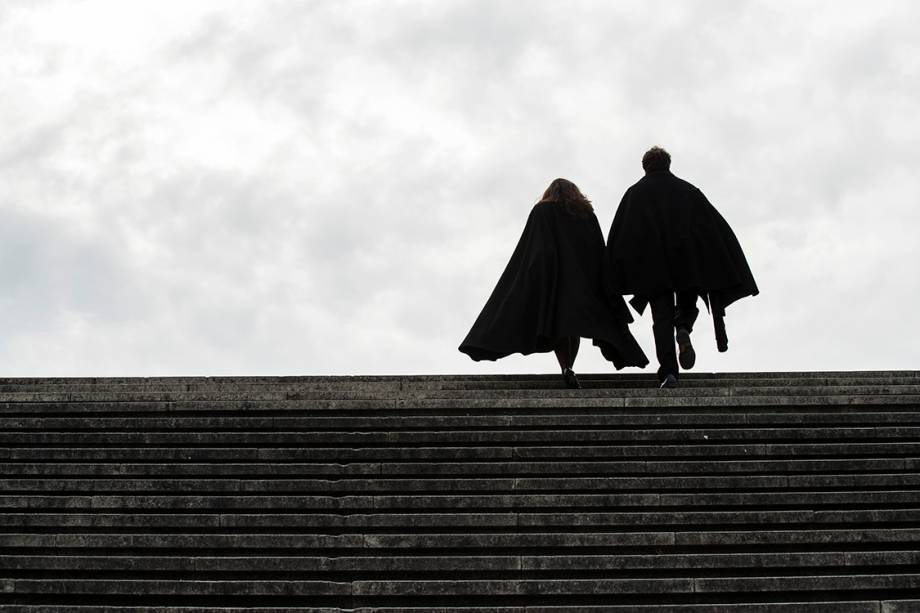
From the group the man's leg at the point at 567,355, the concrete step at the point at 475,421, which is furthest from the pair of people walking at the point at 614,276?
the concrete step at the point at 475,421

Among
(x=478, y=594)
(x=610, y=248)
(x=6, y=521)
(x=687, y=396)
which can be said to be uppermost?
(x=610, y=248)

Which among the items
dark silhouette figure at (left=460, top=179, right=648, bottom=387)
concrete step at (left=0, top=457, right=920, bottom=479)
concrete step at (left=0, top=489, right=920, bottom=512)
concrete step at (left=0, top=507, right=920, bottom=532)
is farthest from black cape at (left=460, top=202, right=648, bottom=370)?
concrete step at (left=0, top=507, right=920, bottom=532)

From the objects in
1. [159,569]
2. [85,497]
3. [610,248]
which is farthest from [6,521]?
[610,248]

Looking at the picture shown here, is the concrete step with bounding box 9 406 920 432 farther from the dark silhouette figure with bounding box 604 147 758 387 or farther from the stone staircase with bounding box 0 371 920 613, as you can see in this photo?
the dark silhouette figure with bounding box 604 147 758 387

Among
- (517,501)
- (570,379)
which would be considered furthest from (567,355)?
(517,501)

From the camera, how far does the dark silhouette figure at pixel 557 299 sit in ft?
33.3

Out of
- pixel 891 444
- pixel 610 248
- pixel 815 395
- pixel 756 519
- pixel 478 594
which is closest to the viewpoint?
pixel 478 594

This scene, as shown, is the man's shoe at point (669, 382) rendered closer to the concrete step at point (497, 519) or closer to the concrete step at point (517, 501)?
the concrete step at point (517, 501)

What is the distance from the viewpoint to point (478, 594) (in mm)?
7215

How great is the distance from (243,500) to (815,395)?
3.60 m

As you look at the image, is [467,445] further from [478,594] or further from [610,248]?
[610,248]

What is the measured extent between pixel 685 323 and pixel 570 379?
0.94 meters

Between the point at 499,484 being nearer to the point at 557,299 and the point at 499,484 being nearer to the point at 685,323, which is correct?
the point at 557,299

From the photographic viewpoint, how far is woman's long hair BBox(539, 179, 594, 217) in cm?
1052
